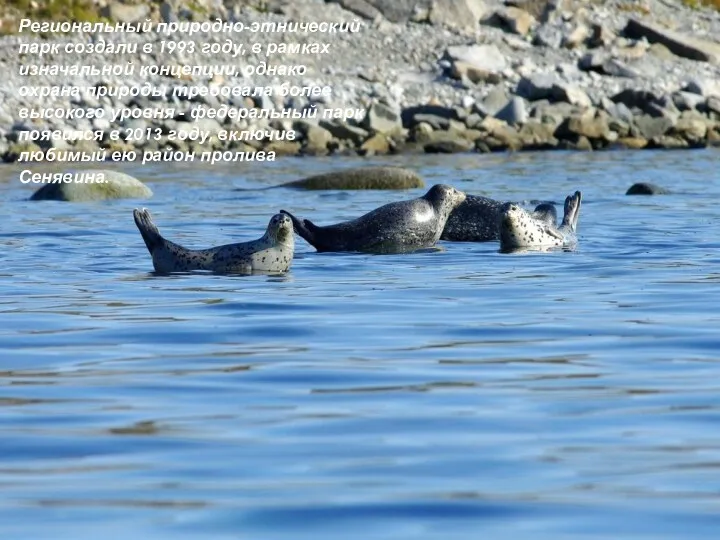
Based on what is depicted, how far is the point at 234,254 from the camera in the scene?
1097 cm

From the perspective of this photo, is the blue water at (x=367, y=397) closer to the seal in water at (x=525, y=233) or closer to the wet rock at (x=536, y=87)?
the seal in water at (x=525, y=233)

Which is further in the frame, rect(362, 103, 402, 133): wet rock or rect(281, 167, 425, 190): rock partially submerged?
rect(362, 103, 402, 133): wet rock

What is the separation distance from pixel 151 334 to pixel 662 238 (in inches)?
254

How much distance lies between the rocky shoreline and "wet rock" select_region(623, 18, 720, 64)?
0.05m

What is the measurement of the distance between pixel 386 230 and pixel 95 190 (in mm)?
7659

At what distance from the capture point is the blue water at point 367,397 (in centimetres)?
435

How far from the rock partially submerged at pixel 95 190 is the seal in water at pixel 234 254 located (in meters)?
8.75

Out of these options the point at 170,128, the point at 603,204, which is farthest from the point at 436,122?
the point at 603,204

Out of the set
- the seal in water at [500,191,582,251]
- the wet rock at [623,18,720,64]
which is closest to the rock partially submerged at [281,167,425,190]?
the seal in water at [500,191,582,251]

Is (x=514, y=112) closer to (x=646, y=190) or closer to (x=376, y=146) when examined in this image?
(x=376, y=146)

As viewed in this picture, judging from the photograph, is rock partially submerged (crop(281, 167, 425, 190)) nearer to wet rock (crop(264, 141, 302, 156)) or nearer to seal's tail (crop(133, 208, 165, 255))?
seal's tail (crop(133, 208, 165, 255))

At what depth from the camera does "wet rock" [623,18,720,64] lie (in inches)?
1793

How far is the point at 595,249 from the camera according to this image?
41.3 ft

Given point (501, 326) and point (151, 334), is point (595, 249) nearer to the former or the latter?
point (501, 326)
